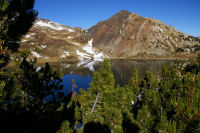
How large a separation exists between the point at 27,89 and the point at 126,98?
41.7 ft

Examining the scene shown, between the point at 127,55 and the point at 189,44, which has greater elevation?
the point at 189,44

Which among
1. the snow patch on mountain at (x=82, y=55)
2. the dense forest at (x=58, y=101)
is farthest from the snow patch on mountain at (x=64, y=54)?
the dense forest at (x=58, y=101)

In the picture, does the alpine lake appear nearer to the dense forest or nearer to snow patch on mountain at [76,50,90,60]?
the dense forest

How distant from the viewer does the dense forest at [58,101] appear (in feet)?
8.01

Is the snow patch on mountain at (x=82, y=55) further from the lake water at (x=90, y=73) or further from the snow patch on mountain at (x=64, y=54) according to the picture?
the lake water at (x=90, y=73)

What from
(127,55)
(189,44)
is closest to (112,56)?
(127,55)

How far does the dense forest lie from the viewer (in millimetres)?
2441

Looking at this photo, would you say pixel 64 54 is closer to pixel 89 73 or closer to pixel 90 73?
pixel 89 73

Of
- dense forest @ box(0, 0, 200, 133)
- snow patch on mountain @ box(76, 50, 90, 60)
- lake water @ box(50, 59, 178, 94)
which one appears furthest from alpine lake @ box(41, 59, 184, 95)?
snow patch on mountain @ box(76, 50, 90, 60)

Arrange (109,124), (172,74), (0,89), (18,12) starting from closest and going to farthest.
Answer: (0,89) → (18,12) → (109,124) → (172,74)

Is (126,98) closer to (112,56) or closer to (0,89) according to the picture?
(0,89)

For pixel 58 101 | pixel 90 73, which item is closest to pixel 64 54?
pixel 90 73

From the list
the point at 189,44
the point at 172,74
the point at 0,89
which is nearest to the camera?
the point at 0,89

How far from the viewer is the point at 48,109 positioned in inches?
548
